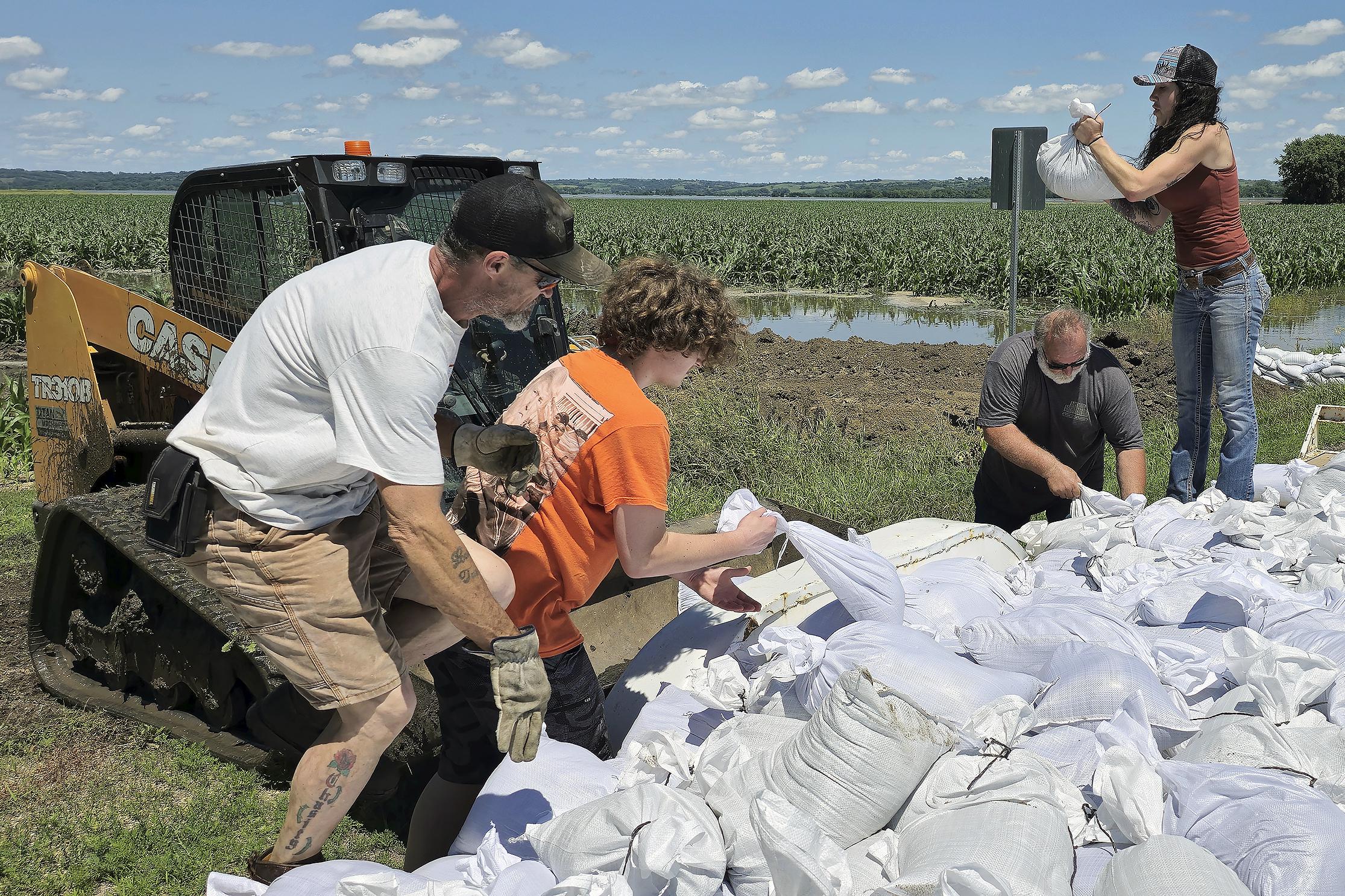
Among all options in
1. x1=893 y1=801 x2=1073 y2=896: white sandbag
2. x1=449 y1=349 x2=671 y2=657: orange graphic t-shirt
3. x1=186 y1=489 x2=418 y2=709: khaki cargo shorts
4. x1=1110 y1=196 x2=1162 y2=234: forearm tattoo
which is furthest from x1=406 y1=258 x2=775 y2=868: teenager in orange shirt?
x1=1110 y1=196 x2=1162 y2=234: forearm tattoo

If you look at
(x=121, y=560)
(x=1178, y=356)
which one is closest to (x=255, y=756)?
(x=121, y=560)

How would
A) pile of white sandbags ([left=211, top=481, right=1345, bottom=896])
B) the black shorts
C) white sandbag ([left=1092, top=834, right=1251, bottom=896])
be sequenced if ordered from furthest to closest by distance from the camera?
the black shorts → pile of white sandbags ([left=211, top=481, right=1345, bottom=896]) → white sandbag ([left=1092, top=834, right=1251, bottom=896])

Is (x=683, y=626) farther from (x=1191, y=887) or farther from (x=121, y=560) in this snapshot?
(x=121, y=560)

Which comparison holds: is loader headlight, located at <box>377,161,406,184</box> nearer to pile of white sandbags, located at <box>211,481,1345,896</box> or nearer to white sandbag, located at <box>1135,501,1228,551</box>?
pile of white sandbags, located at <box>211,481,1345,896</box>

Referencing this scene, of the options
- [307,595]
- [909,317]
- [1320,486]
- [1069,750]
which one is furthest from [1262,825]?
[909,317]

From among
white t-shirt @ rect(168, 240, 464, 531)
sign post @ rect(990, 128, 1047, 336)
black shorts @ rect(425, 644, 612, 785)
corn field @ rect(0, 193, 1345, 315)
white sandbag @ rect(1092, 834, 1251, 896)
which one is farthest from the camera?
corn field @ rect(0, 193, 1345, 315)

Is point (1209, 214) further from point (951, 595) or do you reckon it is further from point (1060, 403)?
point (951, 595)

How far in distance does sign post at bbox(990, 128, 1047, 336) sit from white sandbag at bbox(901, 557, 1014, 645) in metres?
3.77

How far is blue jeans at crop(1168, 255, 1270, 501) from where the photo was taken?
4.27 meters

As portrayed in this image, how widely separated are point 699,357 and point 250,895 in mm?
1466

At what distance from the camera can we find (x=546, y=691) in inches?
80.8

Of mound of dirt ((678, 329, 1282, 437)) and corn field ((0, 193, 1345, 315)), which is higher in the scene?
corn field ((0, 193, 1345, 315))

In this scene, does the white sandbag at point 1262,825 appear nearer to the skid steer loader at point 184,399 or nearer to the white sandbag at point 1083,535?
the white sandbag at point 1083,535

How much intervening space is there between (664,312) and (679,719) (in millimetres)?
989
